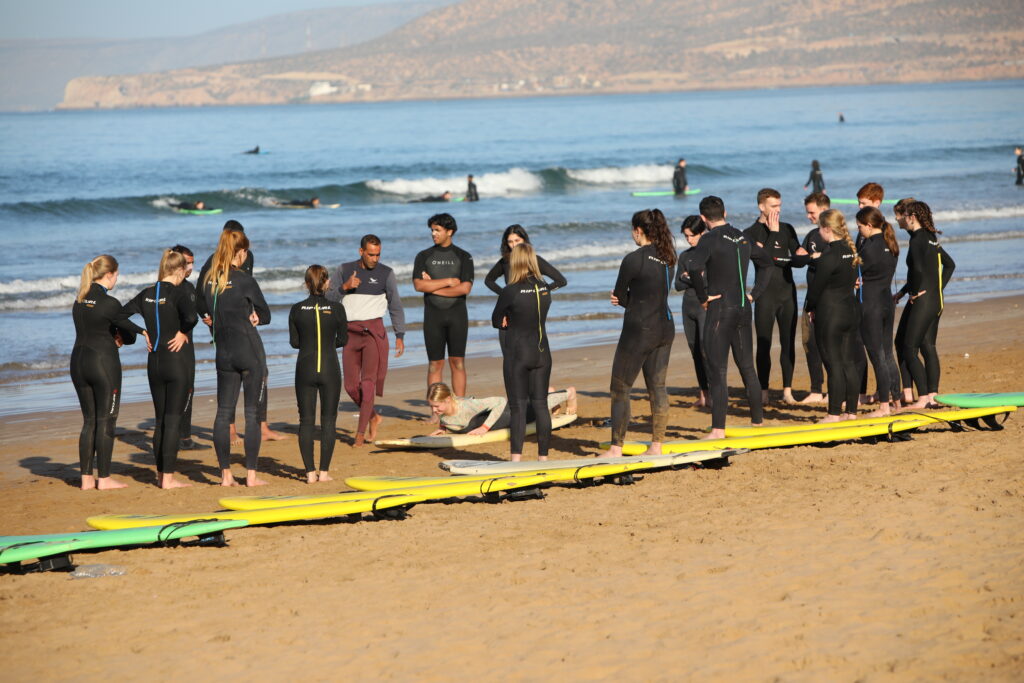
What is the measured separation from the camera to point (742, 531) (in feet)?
20.5

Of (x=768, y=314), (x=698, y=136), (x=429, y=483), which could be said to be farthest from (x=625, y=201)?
(x=698, y=136)

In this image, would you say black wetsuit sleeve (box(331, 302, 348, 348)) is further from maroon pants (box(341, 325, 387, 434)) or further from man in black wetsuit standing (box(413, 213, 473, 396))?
man in black wetsuit standing (box(413, 213, 473, 396))

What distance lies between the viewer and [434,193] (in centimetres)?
4691

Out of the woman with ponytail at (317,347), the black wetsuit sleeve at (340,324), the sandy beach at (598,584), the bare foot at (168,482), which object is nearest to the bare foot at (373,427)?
the sandy beach at (598,584)

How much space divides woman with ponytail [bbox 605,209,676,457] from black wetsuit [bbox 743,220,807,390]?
1.81m

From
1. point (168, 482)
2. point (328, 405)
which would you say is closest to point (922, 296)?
point (328, 405)

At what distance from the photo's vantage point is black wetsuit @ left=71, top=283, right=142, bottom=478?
25.3 feet

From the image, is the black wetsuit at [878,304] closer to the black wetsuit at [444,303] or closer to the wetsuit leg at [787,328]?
the wetsuit leg at [787,328]

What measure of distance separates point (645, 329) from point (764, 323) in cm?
261

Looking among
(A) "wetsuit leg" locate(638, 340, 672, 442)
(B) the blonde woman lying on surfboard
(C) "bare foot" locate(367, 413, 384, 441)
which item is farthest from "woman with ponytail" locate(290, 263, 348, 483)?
(A) "wetsuit leg" locate(638, 340, 672, 442)

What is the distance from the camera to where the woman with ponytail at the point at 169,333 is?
7.73 metres

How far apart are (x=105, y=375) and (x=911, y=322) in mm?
6373

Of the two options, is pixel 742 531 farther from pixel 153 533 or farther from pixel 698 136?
pixel 698 136

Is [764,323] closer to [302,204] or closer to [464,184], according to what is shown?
[302,204]
